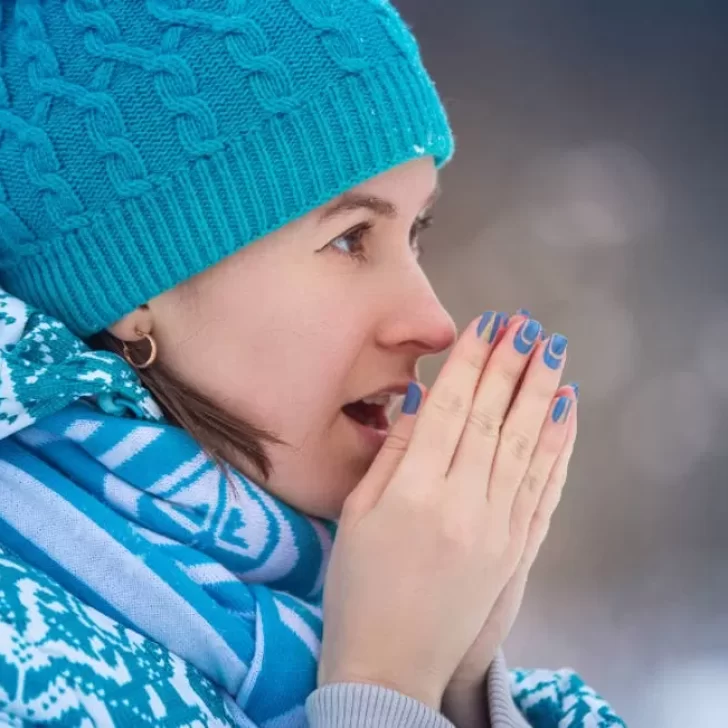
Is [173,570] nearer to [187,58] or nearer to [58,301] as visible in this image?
[58,301]

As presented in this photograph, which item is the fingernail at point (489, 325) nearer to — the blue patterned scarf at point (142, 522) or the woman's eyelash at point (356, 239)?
the woman's eyelash at point (356, 239)

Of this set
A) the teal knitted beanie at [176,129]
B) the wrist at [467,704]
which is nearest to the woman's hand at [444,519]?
the wrist at [467,704]

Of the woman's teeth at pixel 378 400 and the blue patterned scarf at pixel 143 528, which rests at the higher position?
the woman's teeth at pixel 378 400

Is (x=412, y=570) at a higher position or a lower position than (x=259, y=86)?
lower

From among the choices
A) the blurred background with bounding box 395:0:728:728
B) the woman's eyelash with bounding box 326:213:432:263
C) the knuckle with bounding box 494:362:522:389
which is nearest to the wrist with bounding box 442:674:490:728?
the knuckle with bounding box 494:362:522:389

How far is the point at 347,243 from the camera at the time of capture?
833mm

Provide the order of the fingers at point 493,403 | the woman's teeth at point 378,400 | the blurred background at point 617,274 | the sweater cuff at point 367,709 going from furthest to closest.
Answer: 1. the blurred background at point 617,274
2. the woman's teeth at point 378,400
3. the fingers at point 493,403
4. the sweater cuff at point 367,709

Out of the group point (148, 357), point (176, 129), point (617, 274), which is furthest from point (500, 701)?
point (617, 274)

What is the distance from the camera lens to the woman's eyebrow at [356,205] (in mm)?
790

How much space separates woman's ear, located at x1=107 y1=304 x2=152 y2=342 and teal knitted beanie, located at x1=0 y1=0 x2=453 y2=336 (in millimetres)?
17

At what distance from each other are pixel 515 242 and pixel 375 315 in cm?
118

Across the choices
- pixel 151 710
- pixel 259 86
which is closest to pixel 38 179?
pixel 259 86

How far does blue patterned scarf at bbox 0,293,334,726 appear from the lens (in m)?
0.71

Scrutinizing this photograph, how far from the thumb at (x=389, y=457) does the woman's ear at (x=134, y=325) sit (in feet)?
0.92
